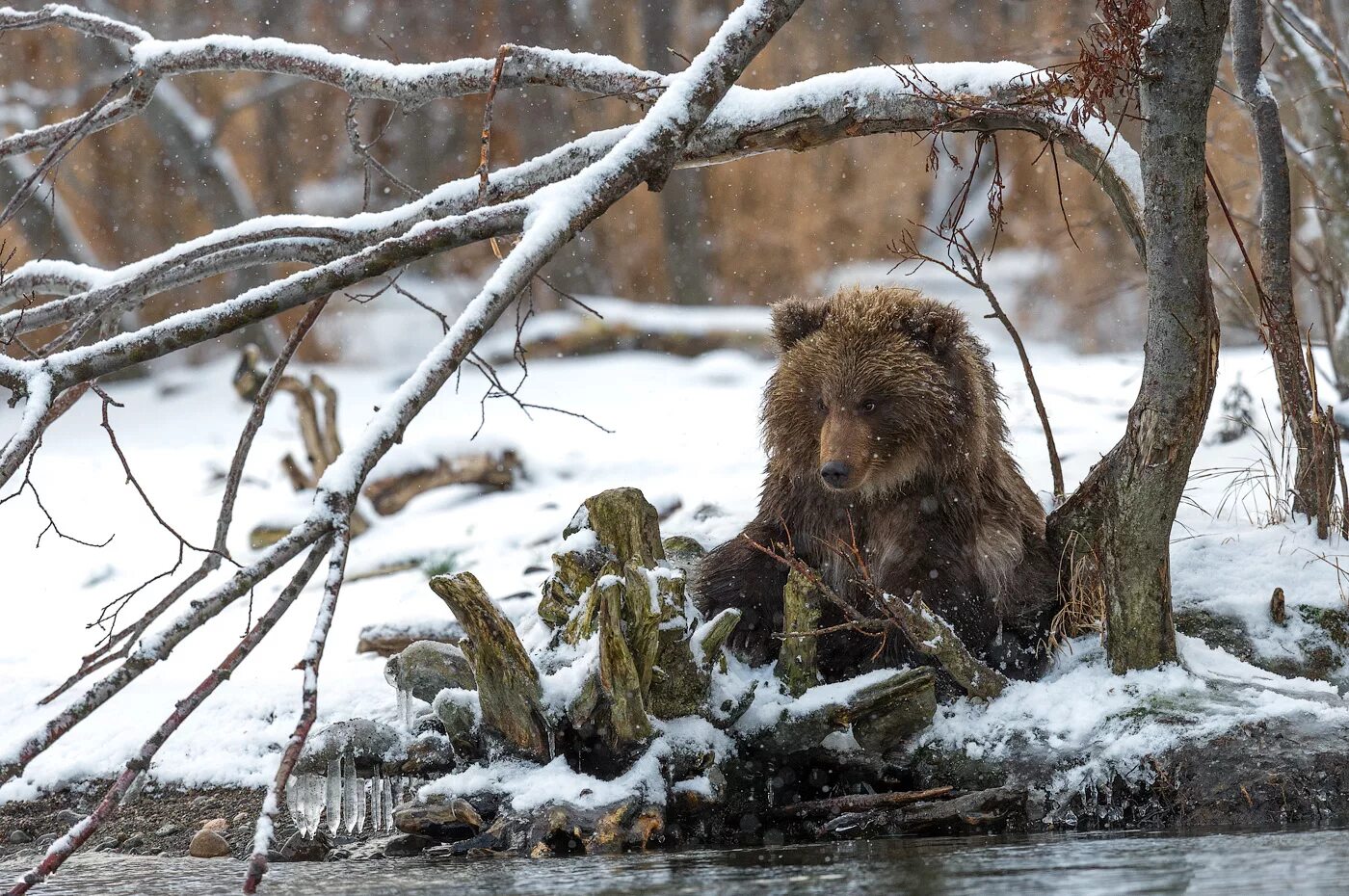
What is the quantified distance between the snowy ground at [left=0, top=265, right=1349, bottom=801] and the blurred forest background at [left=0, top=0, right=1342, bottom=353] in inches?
64.4

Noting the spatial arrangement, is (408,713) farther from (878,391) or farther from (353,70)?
(353,70)

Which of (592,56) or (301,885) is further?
(592,56)

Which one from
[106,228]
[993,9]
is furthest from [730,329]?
[106,228]

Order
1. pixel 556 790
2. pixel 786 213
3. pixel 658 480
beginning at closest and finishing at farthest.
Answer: pixel 556 790 → pixel 658 480 → pixel 786 213

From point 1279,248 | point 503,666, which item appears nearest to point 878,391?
point 503,666

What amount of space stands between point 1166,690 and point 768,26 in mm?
2384

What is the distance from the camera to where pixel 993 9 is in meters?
16.2

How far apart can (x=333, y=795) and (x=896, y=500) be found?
2.17 metres

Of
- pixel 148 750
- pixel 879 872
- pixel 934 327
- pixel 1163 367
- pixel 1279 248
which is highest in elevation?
pixel 1279 248

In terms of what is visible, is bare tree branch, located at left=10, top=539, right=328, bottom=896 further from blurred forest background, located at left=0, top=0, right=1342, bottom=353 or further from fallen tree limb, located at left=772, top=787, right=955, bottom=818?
blurred forest background, located at left=0, top=0, right=1342, bottom=353

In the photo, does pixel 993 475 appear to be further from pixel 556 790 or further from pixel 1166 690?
pixel 556 790

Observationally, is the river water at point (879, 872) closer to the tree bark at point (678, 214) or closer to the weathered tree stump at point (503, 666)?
the weathered tree stump at point (503, 666)

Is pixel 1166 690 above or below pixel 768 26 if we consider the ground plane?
below

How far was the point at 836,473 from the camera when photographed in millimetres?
4461
